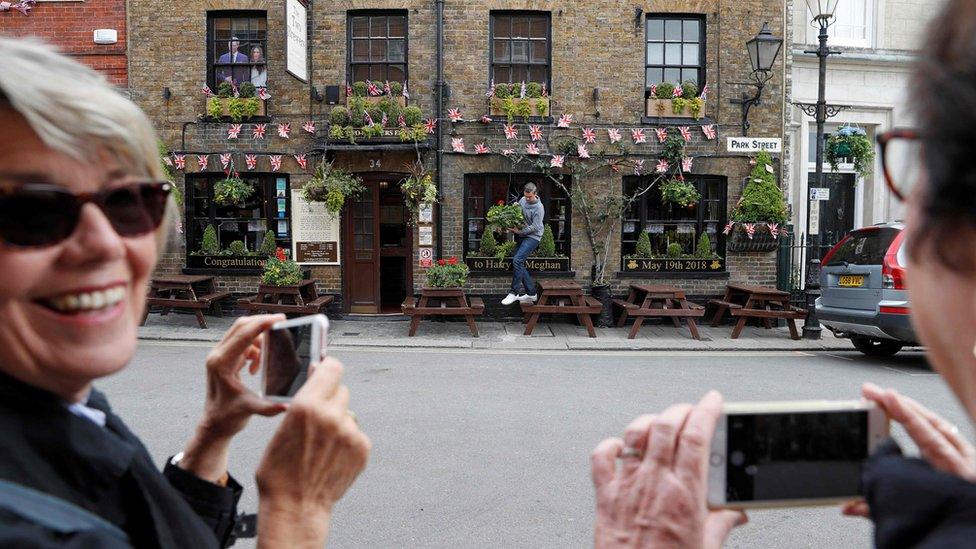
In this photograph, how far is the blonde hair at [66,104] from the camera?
38.1 inches

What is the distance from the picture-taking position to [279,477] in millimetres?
1177

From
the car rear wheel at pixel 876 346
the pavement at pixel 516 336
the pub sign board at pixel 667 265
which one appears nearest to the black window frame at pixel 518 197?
the pub sign board at pixel 667 265

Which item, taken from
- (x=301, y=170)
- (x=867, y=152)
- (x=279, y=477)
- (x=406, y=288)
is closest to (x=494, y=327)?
(x=406, y=288)

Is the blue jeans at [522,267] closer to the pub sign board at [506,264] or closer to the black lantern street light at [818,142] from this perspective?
the pub sign board at [506,264]

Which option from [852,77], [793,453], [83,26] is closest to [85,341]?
[793,453]

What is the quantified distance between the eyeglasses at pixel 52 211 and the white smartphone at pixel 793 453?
1016mm

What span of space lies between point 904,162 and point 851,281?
29.3 feet

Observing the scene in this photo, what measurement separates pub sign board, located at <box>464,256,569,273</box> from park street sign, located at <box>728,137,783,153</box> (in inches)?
144

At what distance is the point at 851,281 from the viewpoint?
872 centimetres

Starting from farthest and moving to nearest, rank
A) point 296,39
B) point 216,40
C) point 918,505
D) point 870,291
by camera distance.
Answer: point 216,40
point 296,39
point 870,291
point 918,505

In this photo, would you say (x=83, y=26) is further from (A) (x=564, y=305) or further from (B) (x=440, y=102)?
(A) (x=564, y=305)

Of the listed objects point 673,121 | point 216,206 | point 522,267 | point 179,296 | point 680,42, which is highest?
point 680,42

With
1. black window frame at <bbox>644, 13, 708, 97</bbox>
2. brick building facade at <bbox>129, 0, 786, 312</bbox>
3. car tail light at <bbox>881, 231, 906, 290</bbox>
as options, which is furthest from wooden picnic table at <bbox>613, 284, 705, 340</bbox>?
black window frame at <bbox>644, 13, 708, 97</bbox>

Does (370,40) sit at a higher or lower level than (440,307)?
higher
